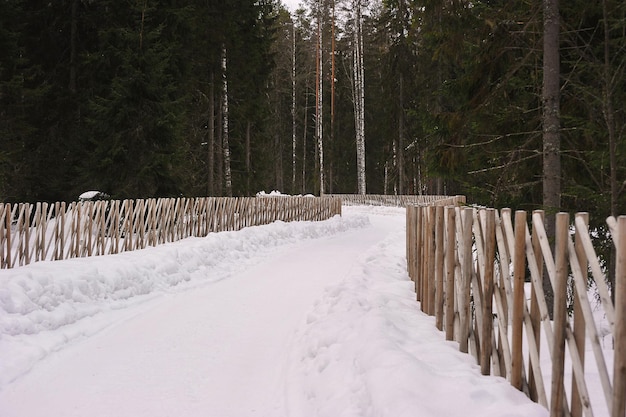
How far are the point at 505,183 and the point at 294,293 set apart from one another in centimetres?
385

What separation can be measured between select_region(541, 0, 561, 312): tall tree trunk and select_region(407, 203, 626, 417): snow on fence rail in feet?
7.02

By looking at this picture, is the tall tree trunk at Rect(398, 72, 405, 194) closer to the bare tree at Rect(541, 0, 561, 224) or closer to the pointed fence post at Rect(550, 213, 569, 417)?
the bare tree at Rect(541, 0, 561, 224)

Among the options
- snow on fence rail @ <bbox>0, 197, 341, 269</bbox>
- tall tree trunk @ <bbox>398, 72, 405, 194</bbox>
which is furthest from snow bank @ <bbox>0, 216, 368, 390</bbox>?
tall tree trunk @ <bbox>398, 72, 405, 194</bbox>

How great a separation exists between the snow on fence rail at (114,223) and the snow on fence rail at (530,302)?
7.17 metres

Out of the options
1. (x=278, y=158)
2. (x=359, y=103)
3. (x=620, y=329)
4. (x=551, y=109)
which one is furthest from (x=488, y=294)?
(x=278, y=158)

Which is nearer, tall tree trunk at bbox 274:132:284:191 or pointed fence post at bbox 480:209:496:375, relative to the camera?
pointed fence post at bbox 480:209:496:375

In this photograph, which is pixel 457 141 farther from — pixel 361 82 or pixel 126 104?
pixel 361 82

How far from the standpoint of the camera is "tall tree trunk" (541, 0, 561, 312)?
6656 mm

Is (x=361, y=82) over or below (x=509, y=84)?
over

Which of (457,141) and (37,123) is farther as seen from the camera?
(37,123)

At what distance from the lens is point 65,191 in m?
19.8

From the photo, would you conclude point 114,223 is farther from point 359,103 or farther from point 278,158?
point 278,158

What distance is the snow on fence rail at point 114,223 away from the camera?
883 cm

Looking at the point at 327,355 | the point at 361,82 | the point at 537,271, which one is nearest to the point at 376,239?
the point at 327,355
